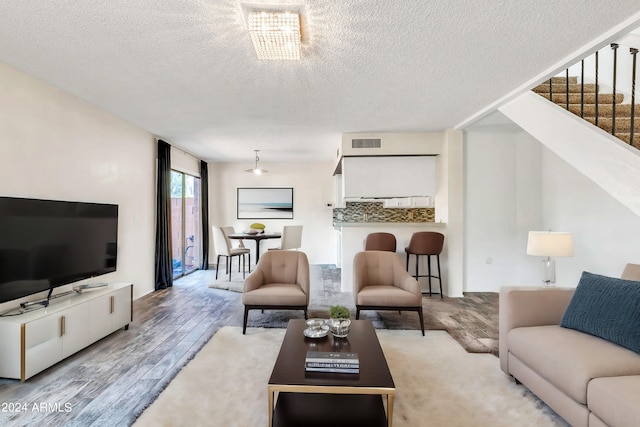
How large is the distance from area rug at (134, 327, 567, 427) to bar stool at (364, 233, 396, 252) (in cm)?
179

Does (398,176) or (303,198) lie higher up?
(398,176)

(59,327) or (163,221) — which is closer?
(59,327)

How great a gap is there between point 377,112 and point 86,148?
136 inches

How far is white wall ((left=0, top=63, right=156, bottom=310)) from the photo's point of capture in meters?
2.82

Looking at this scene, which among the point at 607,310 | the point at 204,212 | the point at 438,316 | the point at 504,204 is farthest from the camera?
the point at 204,212

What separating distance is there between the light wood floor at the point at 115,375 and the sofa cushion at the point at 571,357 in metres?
2.50

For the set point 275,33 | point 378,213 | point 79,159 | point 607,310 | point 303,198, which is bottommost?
point 607,310

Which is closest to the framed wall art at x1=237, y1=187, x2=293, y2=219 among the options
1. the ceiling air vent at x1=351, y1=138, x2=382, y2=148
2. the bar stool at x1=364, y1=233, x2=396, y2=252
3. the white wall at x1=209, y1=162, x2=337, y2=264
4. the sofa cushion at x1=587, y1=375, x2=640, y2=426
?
the white wall at x1=209, y1=162, x2=337, y2=264

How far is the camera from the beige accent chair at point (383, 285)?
3264 mm

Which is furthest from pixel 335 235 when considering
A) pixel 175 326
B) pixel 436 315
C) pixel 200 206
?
pixel 175 326

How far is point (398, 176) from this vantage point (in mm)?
5289

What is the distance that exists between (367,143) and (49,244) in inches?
163

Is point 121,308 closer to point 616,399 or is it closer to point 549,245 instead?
point 616,399

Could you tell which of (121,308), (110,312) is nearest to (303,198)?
(121,308)
